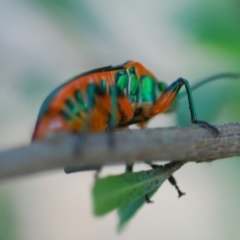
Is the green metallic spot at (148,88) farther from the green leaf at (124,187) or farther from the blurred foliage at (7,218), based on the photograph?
the blurred foliage at (7,218)

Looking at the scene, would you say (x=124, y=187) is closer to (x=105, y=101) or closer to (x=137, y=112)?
(x=105, y=101)

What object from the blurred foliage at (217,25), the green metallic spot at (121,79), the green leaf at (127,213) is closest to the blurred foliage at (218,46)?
the blurred foliage at (217,25)

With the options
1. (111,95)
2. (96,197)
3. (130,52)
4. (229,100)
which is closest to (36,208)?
(130,52)

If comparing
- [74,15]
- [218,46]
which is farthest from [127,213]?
[74,15]

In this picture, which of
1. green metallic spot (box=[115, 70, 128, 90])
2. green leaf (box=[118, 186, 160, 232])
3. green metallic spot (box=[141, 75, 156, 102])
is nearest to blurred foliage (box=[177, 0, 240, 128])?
green metallic spot (box=[141, 75, 156, 102])

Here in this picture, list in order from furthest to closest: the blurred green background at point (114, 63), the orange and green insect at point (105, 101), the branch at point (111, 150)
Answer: the blurred green background at point (114, 63), the orange and green insect at point (105, 101), the branch at point (111, 150)
